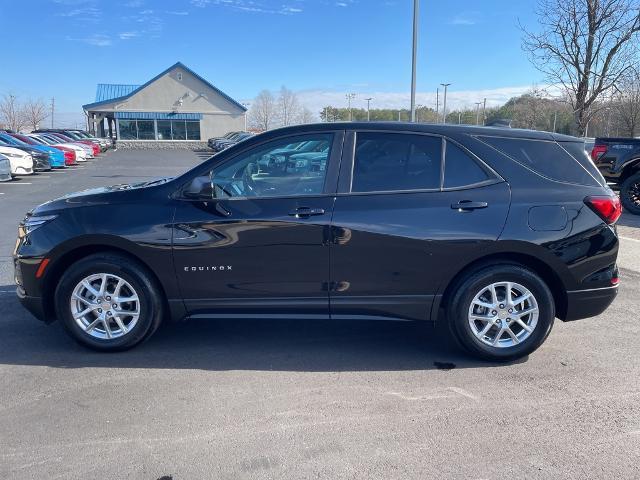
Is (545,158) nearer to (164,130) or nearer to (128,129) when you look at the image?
(164,130)

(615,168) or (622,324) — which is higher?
(615,168)

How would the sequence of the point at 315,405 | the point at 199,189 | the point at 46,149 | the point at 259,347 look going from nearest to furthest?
the point at 315,405 → the point at 199,189 → the point at 259,347 → the point at 46,149

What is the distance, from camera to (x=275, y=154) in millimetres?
4062

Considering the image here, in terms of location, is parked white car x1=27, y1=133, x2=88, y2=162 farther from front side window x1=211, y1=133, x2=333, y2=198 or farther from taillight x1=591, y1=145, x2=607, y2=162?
front side window x1=211, y1=133, x2=333, y2=198

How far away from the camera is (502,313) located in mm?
3936

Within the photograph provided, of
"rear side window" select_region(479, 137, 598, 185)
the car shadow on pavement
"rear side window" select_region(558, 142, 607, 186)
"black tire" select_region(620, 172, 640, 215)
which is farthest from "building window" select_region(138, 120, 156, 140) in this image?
"rear side window" select_region(558, 142, 607, 186)

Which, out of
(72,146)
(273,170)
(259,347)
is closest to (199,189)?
(273,170)

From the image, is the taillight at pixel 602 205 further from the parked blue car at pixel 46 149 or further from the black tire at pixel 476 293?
the parked blue car at pixel 46 149

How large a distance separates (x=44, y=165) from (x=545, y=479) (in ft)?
77.8

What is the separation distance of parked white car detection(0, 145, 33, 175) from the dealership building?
35.7 metres

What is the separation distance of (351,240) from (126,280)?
1.78 m

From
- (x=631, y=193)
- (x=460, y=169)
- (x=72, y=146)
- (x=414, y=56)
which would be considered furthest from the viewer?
(x=72, y=146)

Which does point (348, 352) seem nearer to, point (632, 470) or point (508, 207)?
point (508, 207)

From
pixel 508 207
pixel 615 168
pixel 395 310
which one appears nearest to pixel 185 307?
pixel 395 310
